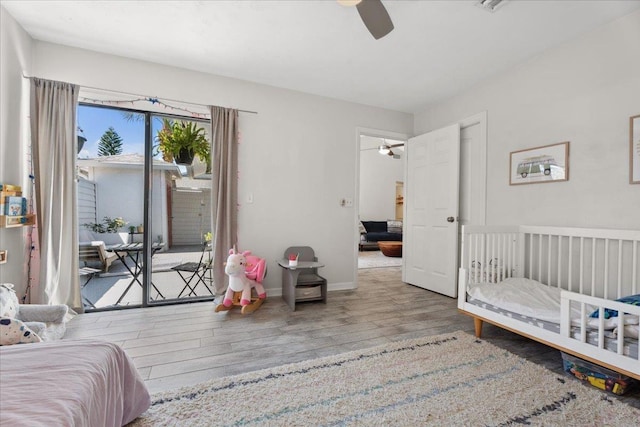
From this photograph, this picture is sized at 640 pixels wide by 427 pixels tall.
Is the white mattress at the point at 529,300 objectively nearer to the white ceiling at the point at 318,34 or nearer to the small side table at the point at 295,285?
the small side table at the point at 295,285

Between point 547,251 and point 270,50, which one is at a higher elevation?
point 270,50

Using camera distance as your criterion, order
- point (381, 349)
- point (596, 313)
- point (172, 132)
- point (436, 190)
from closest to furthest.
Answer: point (596, 313), point (381, 349), point (172, 132), point (436, 190)

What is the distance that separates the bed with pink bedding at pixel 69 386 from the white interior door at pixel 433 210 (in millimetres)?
3174

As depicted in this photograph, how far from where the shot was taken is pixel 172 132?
123 inches

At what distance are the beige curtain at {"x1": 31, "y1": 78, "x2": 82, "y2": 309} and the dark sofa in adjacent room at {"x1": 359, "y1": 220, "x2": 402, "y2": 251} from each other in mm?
5880

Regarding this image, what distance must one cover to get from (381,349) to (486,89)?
293 centimetres


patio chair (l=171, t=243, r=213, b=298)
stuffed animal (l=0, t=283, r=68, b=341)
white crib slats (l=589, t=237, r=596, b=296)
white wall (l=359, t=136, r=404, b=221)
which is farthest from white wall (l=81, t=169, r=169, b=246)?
white wall (l=359, t=136, r=404, b=221)

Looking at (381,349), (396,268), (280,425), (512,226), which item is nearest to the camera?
(280,425)

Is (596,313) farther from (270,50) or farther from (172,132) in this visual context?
(172,132)

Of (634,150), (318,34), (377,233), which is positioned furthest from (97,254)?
(377,233)

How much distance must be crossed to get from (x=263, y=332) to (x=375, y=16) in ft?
7.89

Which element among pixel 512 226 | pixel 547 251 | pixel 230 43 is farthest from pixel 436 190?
pixel 230 43

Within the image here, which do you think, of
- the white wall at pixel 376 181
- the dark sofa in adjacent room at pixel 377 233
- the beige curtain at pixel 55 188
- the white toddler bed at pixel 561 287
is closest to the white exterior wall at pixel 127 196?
the beige curtain at pixel 55 188

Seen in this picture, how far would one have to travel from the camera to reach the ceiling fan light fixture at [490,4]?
6.52 ft
